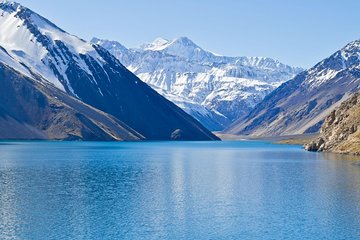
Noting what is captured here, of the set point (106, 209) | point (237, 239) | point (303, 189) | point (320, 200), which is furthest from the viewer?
point (303, 189)

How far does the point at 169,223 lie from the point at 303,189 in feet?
136

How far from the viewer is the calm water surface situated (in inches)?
2803

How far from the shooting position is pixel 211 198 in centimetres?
9725

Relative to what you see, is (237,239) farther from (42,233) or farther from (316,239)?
(42,233)

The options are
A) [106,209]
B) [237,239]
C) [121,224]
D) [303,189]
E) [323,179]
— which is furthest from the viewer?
[323,179]

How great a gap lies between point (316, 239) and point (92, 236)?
24.5 meters

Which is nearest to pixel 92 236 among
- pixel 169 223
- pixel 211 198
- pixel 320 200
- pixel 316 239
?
pixel 169 223

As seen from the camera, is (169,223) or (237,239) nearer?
(237,239)

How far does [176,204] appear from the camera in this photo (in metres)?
90.4

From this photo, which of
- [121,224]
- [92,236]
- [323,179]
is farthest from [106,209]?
[323,179]

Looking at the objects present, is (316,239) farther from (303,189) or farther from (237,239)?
(303,189)

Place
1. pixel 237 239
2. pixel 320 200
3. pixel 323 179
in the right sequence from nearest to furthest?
pixel 237 239
pixel 320 200
pixel 323 179

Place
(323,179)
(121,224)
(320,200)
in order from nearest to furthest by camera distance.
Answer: (121,224), (320,200), (323,179)

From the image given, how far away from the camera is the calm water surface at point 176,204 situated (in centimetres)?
7119
